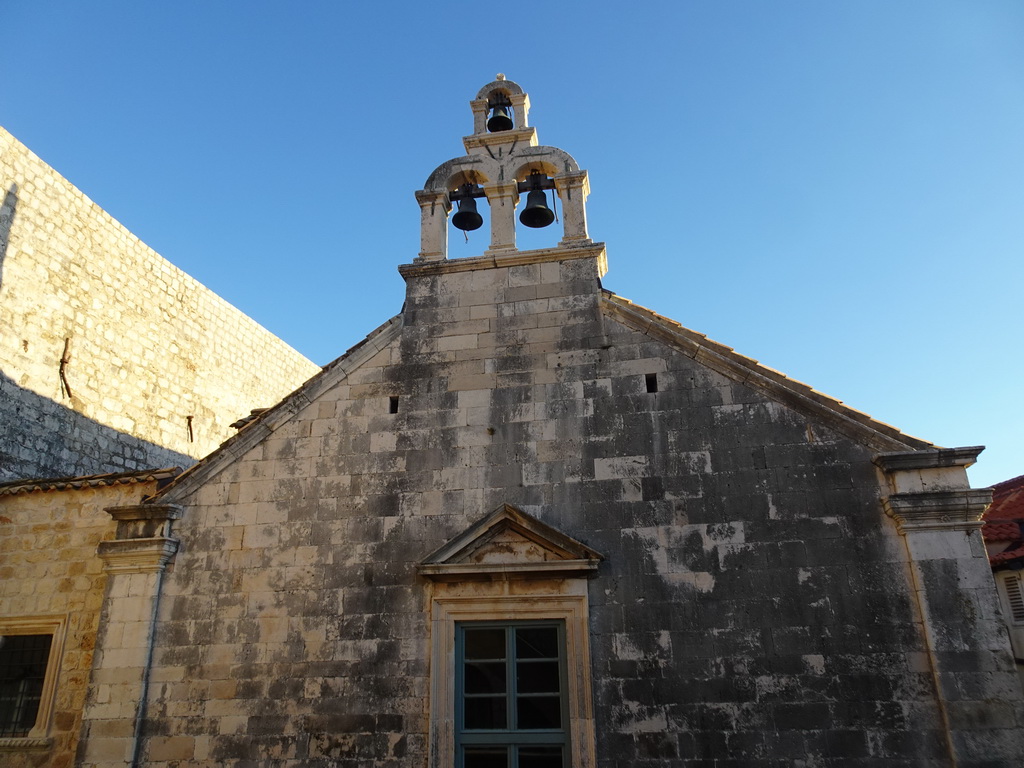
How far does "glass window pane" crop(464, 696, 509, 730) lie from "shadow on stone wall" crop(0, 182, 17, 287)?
8.52 metres

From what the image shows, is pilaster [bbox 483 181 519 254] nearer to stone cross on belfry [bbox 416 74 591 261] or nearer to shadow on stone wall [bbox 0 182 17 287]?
stone cross on belfry [bbox 416 74 591 261]

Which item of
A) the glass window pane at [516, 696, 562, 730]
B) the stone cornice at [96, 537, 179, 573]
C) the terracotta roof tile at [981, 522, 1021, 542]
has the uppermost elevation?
the terracotta roof tile at [981, 522, 1021, 542]

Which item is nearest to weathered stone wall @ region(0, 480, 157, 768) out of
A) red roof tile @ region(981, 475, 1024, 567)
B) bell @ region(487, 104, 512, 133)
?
bell @ region(487, 104, 512, 133)

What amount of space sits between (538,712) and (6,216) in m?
9.64

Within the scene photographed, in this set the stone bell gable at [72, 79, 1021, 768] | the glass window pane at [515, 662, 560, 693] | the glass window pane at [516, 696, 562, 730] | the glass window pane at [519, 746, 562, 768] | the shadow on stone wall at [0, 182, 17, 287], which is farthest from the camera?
the shadow on stone wall at [0, 182, 17, 287]

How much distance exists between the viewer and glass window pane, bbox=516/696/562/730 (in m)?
6.79

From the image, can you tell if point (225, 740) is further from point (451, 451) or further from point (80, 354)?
point (80, 354)

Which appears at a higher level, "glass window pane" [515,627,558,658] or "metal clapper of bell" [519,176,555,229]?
"metal clapper of bell" [519,176,555,229]

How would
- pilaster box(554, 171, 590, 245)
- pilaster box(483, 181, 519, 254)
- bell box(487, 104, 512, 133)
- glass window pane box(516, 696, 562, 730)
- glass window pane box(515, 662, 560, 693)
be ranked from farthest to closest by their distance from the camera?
bell box(487, 104, 512, 133) < pilaster box(483, 181, 519, 254) < pilaster box(554, 171, 590, 245) < glass window pane box(515, 662, 560, 693) < glass window pane box(516, 696, 562, 730)

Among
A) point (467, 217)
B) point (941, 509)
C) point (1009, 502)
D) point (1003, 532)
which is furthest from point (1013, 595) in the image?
point (467, 217)

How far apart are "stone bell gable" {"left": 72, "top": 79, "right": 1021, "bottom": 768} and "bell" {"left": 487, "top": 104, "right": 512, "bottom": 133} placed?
2028 mm

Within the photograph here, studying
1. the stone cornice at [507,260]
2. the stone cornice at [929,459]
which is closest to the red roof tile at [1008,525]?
the stone cornice at [929,459]

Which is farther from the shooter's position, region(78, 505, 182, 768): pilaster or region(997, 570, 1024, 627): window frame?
region(997, 570, 1024, 627): window frame

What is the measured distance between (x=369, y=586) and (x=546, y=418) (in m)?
2.34
